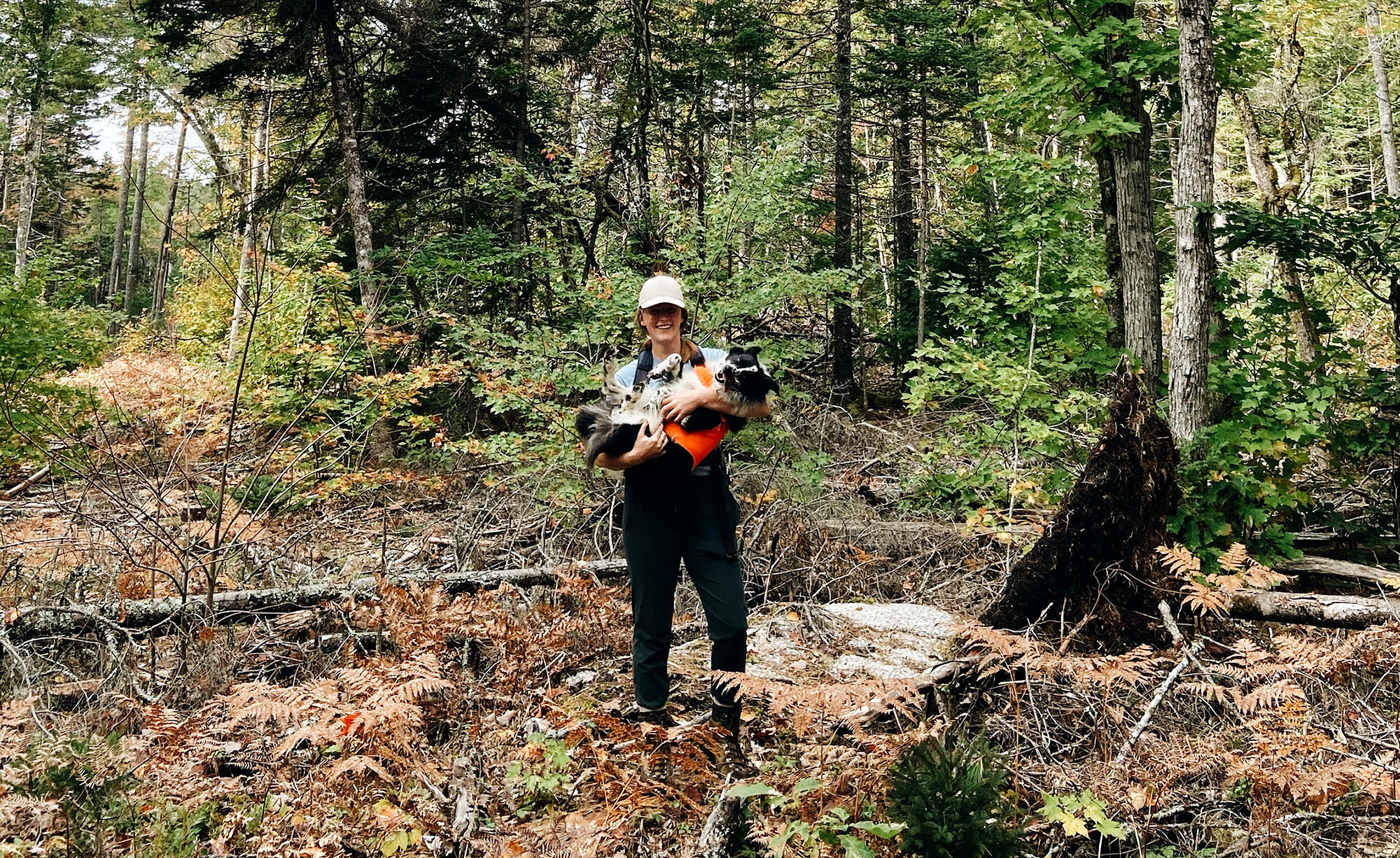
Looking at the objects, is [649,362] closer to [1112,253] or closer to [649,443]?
[649,443]

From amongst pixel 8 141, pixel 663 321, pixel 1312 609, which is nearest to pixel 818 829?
pixel 663 321

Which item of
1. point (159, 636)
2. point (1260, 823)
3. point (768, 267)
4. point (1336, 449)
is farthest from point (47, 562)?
point (1336, 449)

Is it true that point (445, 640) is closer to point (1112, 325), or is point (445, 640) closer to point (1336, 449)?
point (1336, 449)

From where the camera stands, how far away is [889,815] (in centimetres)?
283

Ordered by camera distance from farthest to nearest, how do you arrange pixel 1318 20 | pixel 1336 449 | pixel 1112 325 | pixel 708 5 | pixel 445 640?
pixel 708 5 → pixel 1318 20 → pixel 1112 325 → pixel 1336 449 → pixel 445 640

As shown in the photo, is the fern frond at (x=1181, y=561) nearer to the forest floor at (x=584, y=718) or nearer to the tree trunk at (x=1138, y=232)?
the forest floor at (x=584, y=718)

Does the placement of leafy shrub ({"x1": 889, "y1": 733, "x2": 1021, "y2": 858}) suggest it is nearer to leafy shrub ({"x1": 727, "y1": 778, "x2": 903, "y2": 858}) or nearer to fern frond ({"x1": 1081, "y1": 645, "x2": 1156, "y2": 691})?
leafy shrub ({"x1": 727, "y1": 778, "x2": 903, "y2": 858})

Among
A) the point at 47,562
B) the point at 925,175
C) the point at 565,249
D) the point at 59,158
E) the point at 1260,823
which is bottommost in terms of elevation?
the point at 1260,823

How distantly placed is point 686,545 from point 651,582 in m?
0.24

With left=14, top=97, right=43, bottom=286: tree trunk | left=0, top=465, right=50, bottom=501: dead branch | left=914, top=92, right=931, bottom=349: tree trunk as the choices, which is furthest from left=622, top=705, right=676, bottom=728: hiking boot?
left=14, top=97, right=43, bottom=286: tree trunk

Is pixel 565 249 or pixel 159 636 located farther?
pixel 565 249

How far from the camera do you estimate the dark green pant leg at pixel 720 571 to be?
12.9 ft

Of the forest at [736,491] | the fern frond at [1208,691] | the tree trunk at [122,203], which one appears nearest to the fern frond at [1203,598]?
the forest at [736,491]

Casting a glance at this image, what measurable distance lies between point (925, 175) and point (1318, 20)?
6.67 meters
